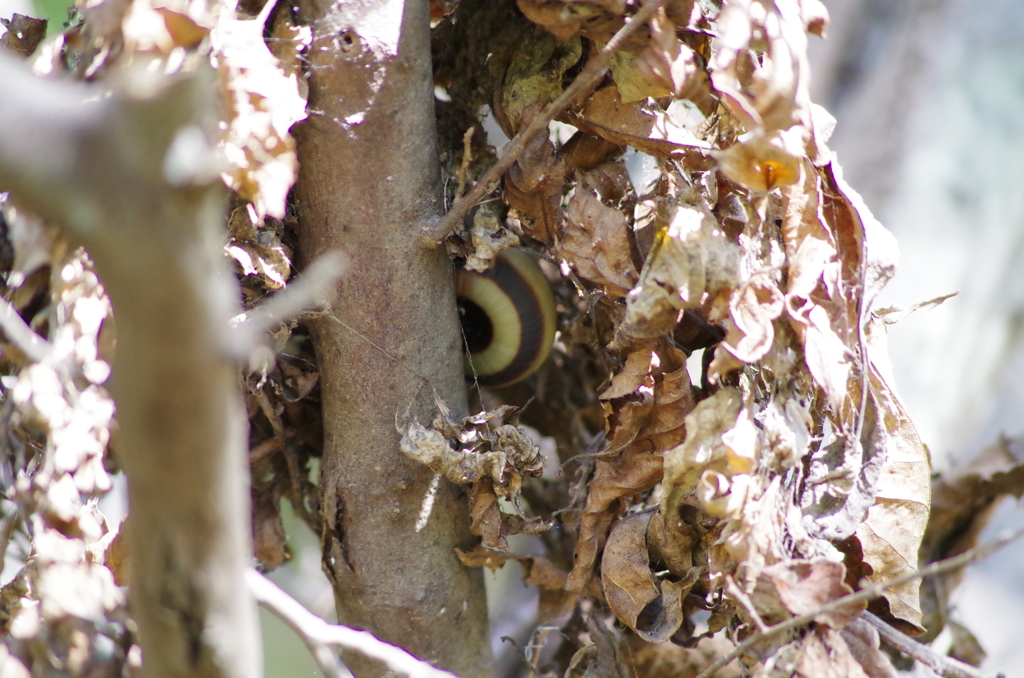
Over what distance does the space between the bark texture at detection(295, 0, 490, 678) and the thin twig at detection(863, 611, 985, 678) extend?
1.42ft

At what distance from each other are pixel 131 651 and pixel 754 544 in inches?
21.3

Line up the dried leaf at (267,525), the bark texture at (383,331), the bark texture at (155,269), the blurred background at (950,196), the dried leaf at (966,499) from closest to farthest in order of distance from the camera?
the bark texture at (155,269) → the bark texture at (383,331) → the dried leaf at (267,525) → the dried leaf at (966,499) → the blurred background at (950,196)

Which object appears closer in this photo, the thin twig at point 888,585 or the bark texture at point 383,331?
the thin twig at point 888,585

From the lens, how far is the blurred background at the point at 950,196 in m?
1.51

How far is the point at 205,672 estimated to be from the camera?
44 centimetres

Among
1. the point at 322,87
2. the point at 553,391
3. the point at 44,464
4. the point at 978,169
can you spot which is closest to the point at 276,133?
the point at 322,87

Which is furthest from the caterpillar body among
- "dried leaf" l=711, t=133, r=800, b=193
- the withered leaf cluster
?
"dried leaf" l=711, t=133, r=800, b=193

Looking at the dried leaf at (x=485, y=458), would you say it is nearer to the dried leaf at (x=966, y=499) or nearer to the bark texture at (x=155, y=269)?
the bark texture at (x=155, y=269)

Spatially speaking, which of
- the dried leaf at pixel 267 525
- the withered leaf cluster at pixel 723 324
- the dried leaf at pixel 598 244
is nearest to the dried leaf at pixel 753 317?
the withered leaf cluster at pixel 723 324

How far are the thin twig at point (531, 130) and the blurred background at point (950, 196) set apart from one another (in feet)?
3.04

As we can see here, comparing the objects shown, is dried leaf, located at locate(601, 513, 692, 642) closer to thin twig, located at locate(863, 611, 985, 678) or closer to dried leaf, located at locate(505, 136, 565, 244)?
thin twig, located at locate(863, 611, 985, 678)

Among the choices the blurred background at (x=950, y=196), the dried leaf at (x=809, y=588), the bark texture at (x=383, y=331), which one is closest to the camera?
the dried leaf at (x=809, y=588)

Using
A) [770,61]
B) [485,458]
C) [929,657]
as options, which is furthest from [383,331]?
[929,657]

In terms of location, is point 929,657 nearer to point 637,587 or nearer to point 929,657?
point 929,657
